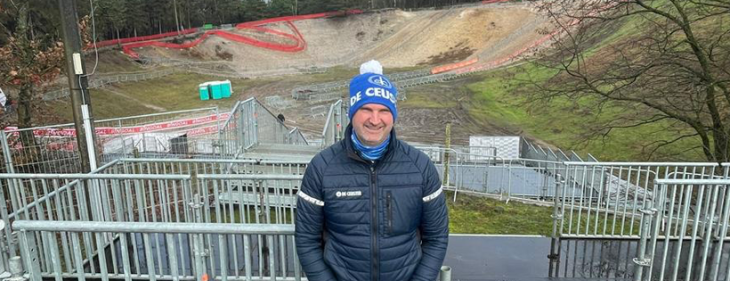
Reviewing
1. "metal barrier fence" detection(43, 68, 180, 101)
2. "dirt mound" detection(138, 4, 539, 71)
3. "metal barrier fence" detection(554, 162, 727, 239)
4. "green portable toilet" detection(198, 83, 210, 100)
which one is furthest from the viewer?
"dirt mound" detection(138, 4, 539, 71)

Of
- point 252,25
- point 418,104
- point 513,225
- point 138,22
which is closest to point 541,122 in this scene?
point 418,104

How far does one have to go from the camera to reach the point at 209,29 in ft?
231

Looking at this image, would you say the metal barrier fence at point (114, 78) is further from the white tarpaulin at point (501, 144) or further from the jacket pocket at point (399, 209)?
the jacket pocket at point (399, 209)

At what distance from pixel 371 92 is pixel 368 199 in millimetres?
661

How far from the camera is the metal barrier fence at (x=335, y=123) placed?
966cm

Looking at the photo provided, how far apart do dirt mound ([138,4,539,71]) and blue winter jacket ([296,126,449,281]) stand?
55.2m

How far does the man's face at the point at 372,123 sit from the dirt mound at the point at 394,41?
55.4 metres

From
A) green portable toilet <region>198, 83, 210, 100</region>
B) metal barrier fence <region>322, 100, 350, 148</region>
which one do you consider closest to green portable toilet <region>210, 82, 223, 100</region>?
green portable toilet <region>198, 83, 210, 100</region>

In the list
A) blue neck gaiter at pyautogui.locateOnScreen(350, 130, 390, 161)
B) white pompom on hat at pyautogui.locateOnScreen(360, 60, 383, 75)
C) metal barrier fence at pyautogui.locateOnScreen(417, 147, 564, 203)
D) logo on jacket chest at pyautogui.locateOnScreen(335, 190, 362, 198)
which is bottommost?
metal barrier fence at pyautogui.locateOnScreen(417, 147, 564, 203)

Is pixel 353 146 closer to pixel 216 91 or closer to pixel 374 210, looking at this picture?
pixel 374 210

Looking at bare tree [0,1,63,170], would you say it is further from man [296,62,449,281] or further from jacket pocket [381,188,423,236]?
jacket pocket [381,188,423,236]

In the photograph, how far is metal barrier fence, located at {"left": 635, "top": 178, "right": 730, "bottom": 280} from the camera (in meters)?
4.12

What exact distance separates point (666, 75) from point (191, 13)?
7861 centimetres

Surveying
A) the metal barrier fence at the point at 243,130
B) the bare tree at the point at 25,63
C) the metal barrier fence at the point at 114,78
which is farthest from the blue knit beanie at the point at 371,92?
the metal barrier fence at the point at 114,78
